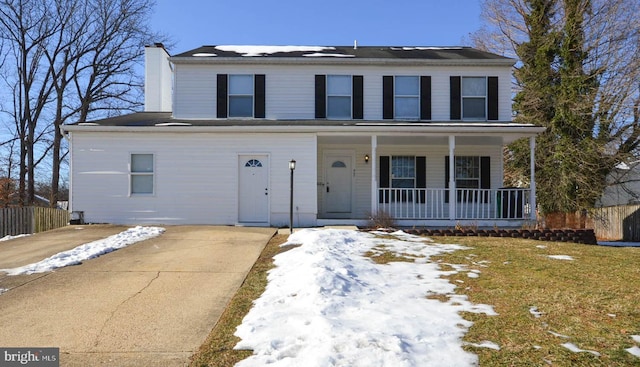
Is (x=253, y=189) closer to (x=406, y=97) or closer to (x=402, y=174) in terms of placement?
(x=402, y=174)

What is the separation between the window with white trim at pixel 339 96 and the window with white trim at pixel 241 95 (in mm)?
2532

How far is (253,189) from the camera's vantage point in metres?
12.9

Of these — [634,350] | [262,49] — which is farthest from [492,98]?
[634,350]

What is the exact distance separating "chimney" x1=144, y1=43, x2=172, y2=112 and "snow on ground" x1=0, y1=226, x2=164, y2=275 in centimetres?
681

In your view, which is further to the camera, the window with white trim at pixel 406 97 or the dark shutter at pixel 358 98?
the window with white trim at pixel 406 97

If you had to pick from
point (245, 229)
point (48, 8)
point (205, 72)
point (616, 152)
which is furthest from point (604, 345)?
point (48, 8)

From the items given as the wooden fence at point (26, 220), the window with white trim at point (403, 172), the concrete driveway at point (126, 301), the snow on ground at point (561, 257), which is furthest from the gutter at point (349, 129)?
the snow on ground at point (561, 257)

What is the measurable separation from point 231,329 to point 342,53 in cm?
1225

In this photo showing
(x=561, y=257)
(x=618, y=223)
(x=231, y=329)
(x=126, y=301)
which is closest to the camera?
(x=231, y=329)

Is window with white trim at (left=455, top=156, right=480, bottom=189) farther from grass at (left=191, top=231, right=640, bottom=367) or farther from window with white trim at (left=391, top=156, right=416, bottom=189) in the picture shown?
grass at (left=191, top=231, right=640, bottom=367)

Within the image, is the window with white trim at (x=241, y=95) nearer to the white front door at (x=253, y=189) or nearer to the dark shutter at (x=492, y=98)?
the white front door at (x=253, y=189)

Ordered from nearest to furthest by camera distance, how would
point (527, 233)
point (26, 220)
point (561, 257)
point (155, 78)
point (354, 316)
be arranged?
1. point (354, 316)
2. point (561, 257)
3. point (527, 233)
4. point (26, 220)
5. point (155, 78)

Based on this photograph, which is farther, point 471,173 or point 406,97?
point 471,173

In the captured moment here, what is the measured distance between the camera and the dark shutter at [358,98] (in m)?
13.9
